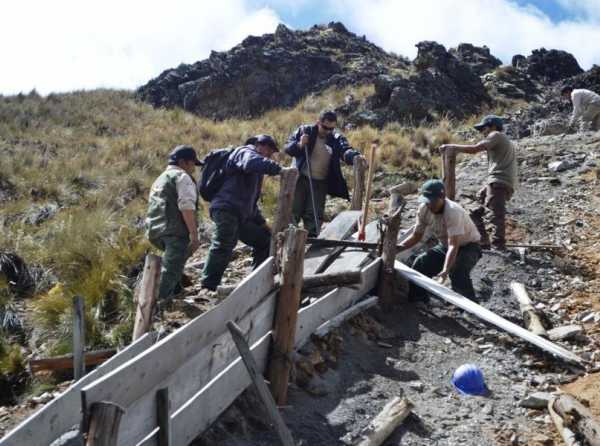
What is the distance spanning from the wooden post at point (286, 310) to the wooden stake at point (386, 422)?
26.1 inches

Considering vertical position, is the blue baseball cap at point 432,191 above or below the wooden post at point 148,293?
above

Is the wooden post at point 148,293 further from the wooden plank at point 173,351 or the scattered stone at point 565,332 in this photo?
the scattered stone at point 565,332

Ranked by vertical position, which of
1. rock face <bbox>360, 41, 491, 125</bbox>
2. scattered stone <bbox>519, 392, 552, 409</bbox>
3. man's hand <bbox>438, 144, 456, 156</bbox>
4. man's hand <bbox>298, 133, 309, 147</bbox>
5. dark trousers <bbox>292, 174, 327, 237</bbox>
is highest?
rock face <bbox>360, 41, 491, 125</bbox>

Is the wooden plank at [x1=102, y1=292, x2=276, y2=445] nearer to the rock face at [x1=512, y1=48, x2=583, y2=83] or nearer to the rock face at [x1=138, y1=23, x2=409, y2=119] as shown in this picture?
the rock face at [x1=138, y1=23, x2=409, y2=119]

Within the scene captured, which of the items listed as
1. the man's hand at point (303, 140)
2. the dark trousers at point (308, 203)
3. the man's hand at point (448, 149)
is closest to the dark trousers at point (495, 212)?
the man's hand at point (448, 149)

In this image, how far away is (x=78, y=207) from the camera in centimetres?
1170

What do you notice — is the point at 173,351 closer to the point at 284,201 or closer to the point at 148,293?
the point at 148,293

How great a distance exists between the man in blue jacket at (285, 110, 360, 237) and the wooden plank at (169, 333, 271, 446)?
128 inches

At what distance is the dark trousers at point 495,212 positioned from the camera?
8.30m

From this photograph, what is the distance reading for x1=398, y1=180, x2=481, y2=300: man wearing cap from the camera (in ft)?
20.9

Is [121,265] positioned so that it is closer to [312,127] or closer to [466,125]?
[312,127]

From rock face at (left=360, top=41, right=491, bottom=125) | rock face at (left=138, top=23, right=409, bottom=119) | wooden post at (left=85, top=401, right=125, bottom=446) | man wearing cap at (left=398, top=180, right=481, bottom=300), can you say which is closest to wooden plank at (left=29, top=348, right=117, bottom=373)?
wooden post at (left=85, top=401, right=125, bottom=446)

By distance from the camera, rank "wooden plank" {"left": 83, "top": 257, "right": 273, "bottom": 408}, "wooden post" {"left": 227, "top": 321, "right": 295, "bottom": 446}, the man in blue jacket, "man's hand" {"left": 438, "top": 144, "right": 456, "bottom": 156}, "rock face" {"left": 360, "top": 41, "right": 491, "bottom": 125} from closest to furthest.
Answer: "wooden plank" {"left": 83, "top": 257, "right": 273, "bottom": 408} < "wooden post" {"left": 227, "top": 321, "right": 295, "bottom": 446} < the man in blue jacket < "man's hand" {"left": 438, "top": 144, "right": 456, "bottom": 156} < "rock face" {"left": 360, "top": 41, "right": 491, "bottom": 125}

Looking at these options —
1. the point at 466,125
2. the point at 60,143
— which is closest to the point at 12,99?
the point at 60,143
